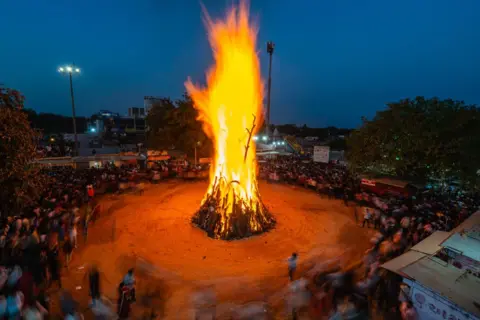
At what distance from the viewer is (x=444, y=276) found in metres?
7.23

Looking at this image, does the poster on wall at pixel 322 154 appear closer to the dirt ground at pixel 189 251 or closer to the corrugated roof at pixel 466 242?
the dirt ground at pixel 189 251

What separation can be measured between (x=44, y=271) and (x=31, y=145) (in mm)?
4943

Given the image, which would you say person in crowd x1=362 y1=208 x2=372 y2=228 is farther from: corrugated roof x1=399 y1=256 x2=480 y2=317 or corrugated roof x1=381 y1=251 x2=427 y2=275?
corrugated roof x1=399 y1=256 x2=480 y2=317

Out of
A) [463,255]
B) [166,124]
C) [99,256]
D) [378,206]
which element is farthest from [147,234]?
[166,124]

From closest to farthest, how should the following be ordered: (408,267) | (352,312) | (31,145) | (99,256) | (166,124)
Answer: (352,312) < (408,267) < (31,145) < (99,256) < (166,124)

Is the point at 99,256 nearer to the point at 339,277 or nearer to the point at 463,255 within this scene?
the point at 339,277

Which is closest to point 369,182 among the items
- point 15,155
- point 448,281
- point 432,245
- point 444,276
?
point 432,245

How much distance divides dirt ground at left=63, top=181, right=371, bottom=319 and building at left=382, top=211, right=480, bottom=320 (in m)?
3.59

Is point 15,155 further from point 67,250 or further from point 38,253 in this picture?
point 67,250

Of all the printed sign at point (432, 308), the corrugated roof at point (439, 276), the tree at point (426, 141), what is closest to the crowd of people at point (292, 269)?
the printed sign at point (432, 308)

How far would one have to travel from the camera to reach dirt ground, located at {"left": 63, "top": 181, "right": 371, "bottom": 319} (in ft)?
29.0

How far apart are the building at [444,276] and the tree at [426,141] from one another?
34.1ft

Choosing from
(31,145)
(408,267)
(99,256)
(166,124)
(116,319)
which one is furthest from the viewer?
(166,124)

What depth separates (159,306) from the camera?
8.03 m
